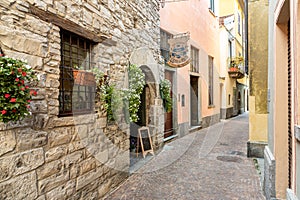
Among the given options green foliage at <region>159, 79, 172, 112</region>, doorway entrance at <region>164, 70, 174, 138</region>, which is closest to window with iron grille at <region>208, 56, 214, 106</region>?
doorway entrance at <region>164, 70, 174, 138</region>

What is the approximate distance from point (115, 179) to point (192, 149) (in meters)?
3.25

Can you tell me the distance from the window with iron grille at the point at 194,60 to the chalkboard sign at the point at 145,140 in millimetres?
4524

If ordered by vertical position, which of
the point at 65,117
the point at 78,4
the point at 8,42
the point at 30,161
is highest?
the point at 78,4

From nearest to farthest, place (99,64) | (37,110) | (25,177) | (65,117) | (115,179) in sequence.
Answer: (25,177), (37,110), (65,117), (99,64), (115,179)

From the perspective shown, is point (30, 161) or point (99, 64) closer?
point (30, 161)

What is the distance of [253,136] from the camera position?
5.46 metres

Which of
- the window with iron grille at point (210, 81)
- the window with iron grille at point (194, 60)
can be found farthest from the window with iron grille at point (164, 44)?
the window with iron grille at point (210, 81)

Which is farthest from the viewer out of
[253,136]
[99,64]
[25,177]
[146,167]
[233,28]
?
[233,28]

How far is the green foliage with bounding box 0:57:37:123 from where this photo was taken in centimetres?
168

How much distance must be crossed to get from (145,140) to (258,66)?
3261mm

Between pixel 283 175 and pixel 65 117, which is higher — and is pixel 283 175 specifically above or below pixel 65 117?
below

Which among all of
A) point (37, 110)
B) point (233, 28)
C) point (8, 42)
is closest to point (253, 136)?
point (37, 110)

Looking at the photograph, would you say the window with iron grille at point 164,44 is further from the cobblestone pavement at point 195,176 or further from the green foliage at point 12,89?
the green foliage at point 12,89

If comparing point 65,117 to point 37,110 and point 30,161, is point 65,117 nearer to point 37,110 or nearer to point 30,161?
point 37,110
